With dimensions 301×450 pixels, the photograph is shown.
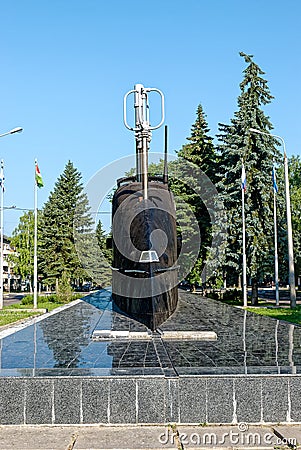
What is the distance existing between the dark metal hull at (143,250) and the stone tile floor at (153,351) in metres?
0.37

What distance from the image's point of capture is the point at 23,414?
6062mm

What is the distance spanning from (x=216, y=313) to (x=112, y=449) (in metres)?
8.66

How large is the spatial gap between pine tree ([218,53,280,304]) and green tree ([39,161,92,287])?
51.3ft

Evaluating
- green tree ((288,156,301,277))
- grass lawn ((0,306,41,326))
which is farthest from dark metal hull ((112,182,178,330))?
green tree ((288,156,301,277))

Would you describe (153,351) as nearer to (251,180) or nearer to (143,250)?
(143,250)

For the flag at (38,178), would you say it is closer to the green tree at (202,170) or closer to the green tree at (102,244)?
the green tree at (202,170)

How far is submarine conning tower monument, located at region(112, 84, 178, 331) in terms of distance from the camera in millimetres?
9755

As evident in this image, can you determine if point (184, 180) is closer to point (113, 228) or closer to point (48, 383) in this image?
point (113, 228)

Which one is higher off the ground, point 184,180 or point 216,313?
point 184,180

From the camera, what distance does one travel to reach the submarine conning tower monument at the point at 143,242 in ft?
32.0

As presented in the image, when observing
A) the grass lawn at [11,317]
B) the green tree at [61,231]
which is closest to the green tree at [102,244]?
the green tree at [61,231]

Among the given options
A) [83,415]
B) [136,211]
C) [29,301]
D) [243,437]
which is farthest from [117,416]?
[29,301]

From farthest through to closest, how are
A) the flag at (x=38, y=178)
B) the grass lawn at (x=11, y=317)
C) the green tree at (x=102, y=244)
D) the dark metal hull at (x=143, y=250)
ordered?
the green tree at (x=102, y=244), the flag at (x=38, y=178), the grass lawn at (x=11, y=317), the dark metal hull at (x=143, y=250)

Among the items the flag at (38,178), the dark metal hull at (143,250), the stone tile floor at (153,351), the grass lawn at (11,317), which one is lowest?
the grass lawn at (11,317)
